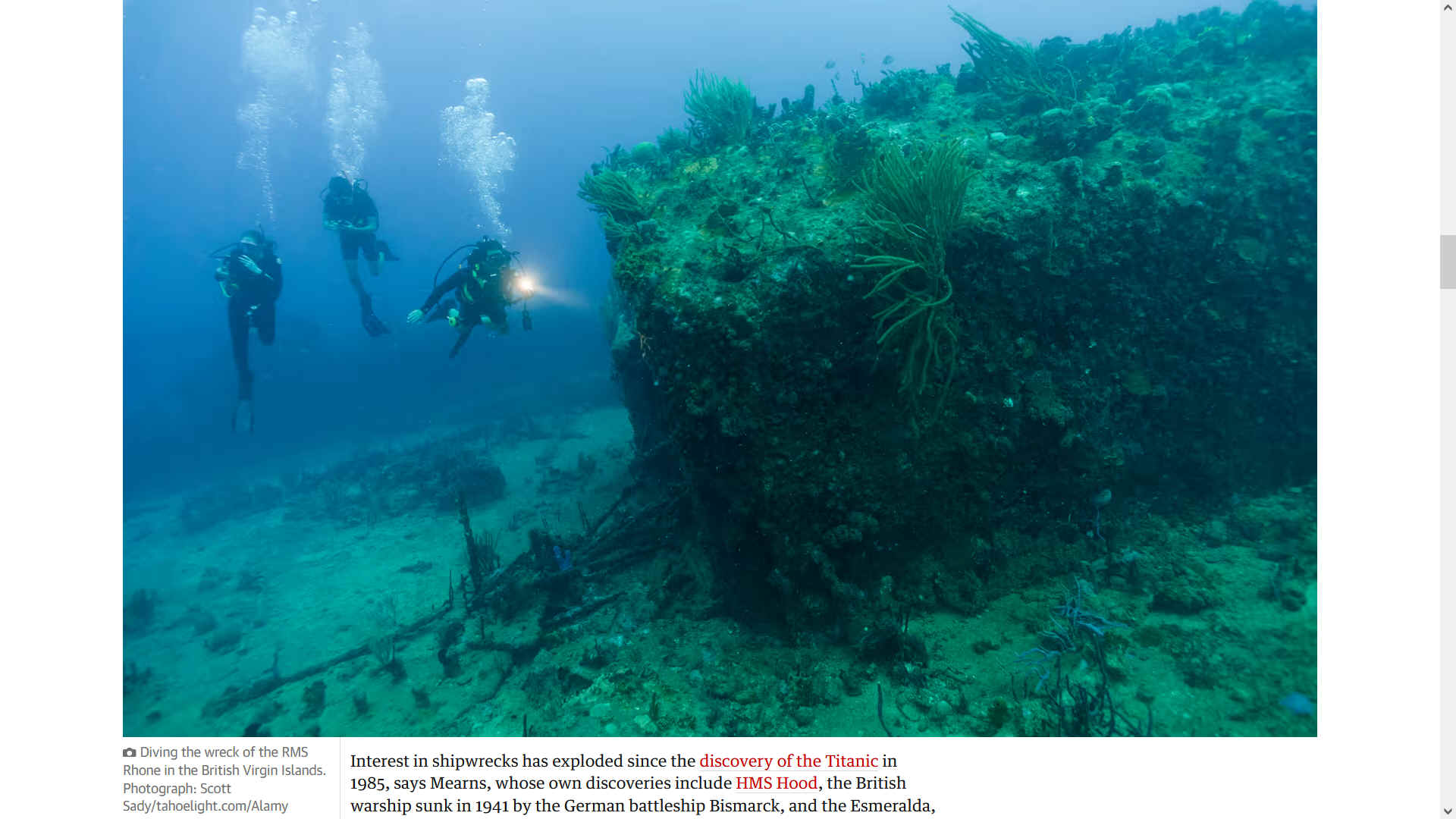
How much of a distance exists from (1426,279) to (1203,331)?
3.90 ft

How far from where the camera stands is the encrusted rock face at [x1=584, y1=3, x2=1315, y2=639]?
381 cm

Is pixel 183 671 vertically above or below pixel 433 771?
below

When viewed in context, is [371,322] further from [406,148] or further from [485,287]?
[406,148]

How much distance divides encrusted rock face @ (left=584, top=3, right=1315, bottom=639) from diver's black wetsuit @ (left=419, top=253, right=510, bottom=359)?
14.2 feet

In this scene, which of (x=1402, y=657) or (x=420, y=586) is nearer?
(x=1402, y=657)

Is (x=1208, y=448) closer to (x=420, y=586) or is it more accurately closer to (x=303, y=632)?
(x=420, y=586)

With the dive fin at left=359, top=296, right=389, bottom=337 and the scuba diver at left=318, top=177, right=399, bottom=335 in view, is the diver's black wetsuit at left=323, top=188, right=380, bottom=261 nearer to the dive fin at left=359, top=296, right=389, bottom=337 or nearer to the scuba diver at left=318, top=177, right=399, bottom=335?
the scuba diver at left=318, top=177, right=399, bottom=335

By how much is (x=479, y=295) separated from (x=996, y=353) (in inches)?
303

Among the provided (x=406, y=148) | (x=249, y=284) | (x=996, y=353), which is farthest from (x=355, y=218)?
(x=406, y=148)

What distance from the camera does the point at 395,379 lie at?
3253cm

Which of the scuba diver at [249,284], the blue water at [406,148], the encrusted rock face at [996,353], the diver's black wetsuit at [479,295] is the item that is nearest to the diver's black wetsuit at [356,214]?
the scuba diver at [249,284]

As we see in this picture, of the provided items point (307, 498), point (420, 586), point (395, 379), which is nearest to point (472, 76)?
point (395, 379)

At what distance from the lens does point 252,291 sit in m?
10.5

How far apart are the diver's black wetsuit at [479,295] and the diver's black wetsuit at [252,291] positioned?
16.5ft
